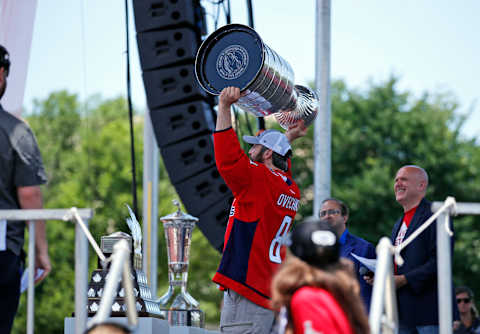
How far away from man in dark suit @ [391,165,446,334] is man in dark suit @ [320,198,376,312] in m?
0.42

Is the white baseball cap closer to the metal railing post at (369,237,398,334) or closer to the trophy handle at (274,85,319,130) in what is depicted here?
the trophy handle at (274,85,319,130)

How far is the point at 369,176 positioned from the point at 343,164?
1.76 m

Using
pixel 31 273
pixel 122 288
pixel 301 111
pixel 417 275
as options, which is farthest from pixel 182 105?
pixel 31 273

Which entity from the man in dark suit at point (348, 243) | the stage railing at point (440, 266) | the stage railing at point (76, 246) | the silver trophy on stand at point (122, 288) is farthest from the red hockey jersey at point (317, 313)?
the man in dark suit at point (348, 243)

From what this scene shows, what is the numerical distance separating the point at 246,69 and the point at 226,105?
364 mm

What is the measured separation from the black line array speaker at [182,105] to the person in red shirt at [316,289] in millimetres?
4951

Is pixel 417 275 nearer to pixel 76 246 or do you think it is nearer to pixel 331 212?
pixel 331 212

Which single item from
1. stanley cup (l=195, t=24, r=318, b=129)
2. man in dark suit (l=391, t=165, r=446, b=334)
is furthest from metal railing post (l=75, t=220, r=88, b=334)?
man in dark suit (l=391, t=165, r=446, b=334)

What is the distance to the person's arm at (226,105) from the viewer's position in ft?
14.6

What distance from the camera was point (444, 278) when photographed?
3.43 meters

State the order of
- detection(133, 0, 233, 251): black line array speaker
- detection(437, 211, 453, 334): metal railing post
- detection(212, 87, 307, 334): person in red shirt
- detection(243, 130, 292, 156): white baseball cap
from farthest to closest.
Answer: detection(133, 0, 233, 251): black line array speaker
detection(243, 130, 292, 156): white baseball cap
detection(212, 87, 307, 334): person in red shirt
detection(437, 211, 453, 334): metal railing post

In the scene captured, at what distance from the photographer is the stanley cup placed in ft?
15.7

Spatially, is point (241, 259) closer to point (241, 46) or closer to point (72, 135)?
point (241, 46)

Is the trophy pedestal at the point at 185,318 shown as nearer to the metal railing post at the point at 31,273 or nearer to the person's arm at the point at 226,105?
the person's arm at the point at 226,105
